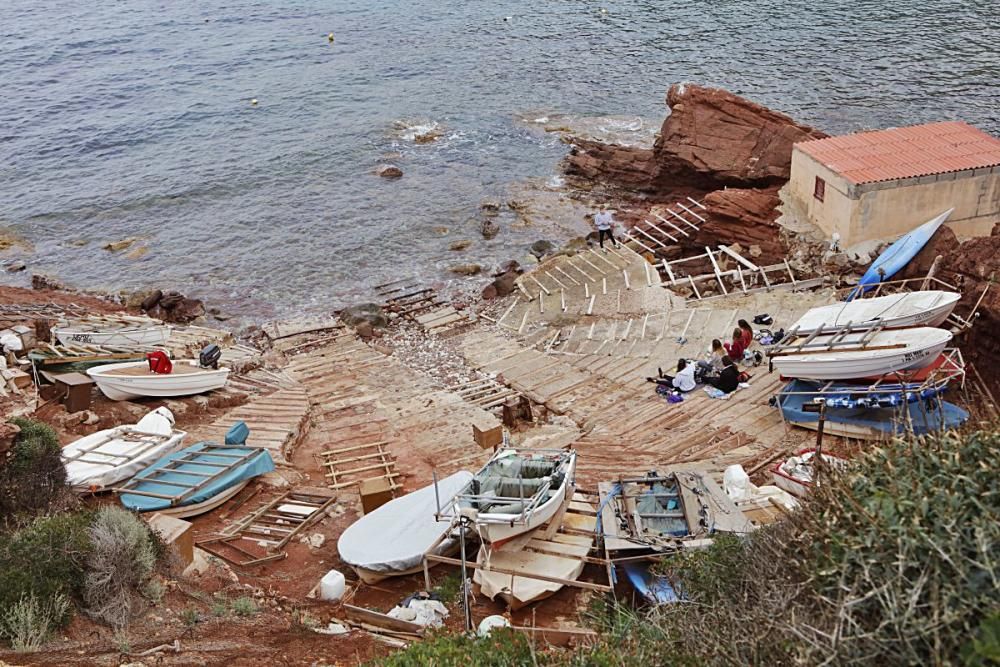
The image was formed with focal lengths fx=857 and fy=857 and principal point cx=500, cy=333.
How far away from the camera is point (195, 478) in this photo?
1538 centimetres

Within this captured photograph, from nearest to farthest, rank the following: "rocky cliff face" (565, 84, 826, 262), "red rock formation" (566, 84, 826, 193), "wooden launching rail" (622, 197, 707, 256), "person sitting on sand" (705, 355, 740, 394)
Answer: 1. "person sitting on sand" (705, 355, 740, 394)
2. "rocky cliff face" (565, 84, 826, 262)
3. "wooden launching rail" (622, 197, 707, 256)
4. "red rock formation" (566, 84, 826, 193)

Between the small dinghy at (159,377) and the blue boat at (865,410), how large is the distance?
13146mm

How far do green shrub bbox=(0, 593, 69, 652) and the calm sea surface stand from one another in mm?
21027

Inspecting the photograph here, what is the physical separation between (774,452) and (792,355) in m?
2.39

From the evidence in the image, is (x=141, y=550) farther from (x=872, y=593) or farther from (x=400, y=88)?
(x=400, y=88)

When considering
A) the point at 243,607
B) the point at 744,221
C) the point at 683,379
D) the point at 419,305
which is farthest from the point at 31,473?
the point at 744,221

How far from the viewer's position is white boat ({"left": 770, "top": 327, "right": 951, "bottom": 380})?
16453 millimetres

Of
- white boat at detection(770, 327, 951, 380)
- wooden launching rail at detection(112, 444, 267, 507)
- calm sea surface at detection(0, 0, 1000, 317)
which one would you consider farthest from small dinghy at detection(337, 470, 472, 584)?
calm sea surface at detection(0, 0, 1000, 317)

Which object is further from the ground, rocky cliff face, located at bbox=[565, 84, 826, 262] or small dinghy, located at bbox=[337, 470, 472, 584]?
small dinghy, located at bbox=[337, 470, 472, 584]

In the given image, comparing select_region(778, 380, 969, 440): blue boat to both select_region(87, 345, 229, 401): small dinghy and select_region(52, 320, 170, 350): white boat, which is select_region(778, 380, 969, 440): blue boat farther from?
select_region(52, 320, 170, 350): white boat

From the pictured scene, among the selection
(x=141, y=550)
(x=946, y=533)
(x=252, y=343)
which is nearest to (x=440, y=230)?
(x=252, y=343)

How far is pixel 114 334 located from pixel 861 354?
18403mm

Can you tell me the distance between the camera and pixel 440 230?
35.9 metres

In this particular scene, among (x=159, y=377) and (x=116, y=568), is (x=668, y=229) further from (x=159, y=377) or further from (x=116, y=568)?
(x=116, y=568)
